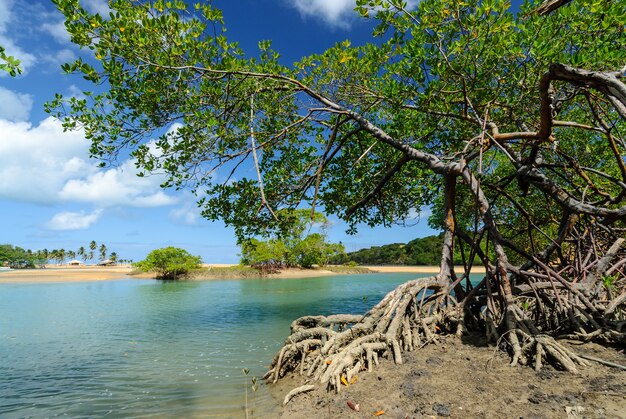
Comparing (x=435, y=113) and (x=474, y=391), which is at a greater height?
(x=435, y=113)

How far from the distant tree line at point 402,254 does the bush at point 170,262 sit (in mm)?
34885

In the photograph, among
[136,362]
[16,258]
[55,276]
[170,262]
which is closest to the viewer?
[136,362]

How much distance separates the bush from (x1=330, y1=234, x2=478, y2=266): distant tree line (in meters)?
34.9

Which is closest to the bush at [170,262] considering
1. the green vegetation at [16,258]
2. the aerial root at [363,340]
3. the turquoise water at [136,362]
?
the turquoise water at [136,362]

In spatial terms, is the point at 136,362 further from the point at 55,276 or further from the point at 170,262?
the point at 55,276

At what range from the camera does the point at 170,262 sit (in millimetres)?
53250

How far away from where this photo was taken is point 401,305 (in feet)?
23.1

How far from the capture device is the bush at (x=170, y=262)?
52.9 m

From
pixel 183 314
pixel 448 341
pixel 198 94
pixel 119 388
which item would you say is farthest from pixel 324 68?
pixel 183 314

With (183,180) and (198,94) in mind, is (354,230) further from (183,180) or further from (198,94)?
(198,94)

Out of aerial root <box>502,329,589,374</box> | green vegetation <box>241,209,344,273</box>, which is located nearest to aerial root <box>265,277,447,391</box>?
aerial root <box>502,329,589,374</box>

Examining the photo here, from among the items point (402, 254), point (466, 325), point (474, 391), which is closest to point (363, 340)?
point (474, 391)

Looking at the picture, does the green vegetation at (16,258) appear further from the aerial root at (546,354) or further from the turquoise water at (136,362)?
the aerial root at (546,354)

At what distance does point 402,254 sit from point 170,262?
2514 inches
